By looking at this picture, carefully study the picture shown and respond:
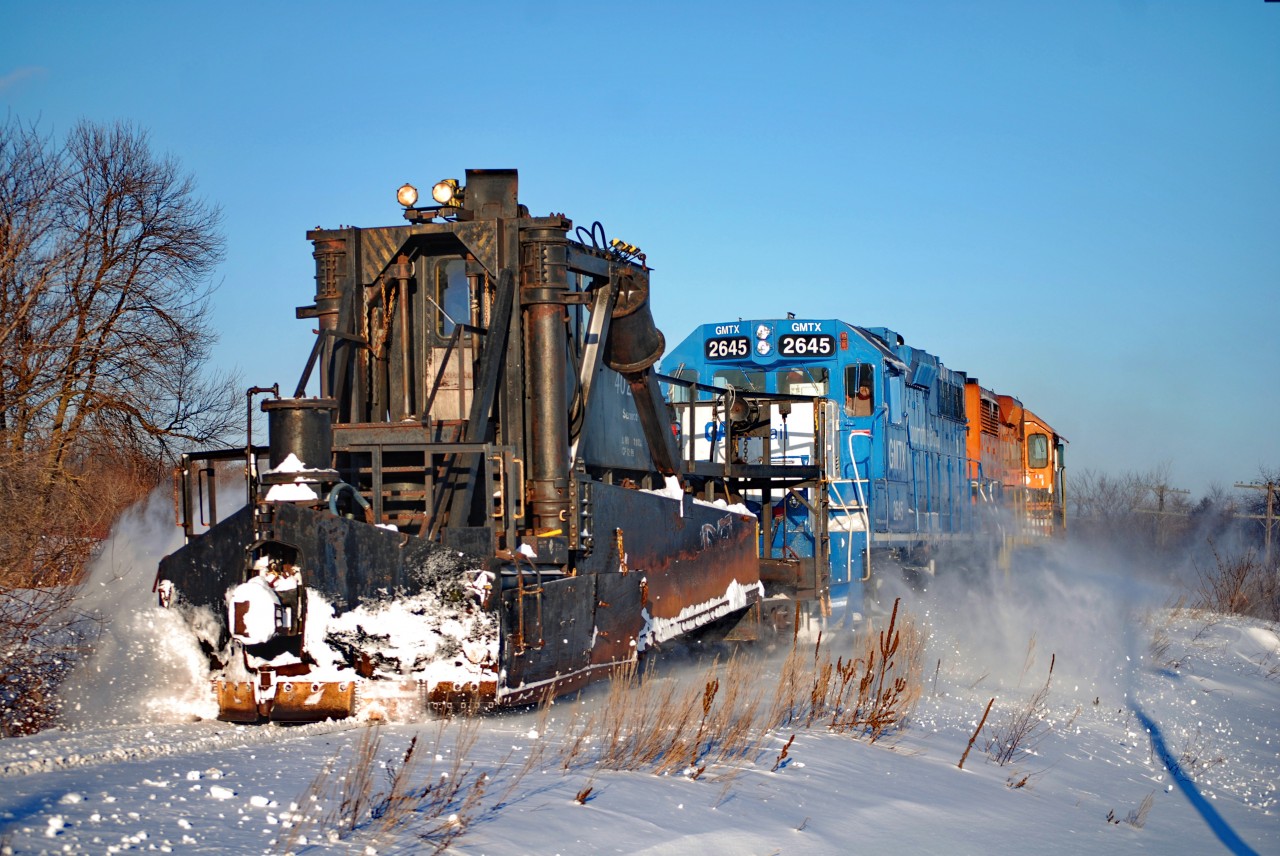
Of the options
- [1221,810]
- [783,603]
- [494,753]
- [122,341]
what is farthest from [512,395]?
[122,341]

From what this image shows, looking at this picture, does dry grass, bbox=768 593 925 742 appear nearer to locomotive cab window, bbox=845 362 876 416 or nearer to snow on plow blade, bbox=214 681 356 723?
snow on plow blade, bbox=214 681 356 723

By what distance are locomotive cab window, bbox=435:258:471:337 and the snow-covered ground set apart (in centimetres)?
273

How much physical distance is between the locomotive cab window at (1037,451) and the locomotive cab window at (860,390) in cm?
1240

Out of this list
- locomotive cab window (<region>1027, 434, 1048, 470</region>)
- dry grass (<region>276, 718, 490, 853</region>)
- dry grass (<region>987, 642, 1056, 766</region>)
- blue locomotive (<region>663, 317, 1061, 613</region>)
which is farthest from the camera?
locomotive cab window (<region>1027, 434, 1048, 470</region>)

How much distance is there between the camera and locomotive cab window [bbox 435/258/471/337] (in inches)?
351

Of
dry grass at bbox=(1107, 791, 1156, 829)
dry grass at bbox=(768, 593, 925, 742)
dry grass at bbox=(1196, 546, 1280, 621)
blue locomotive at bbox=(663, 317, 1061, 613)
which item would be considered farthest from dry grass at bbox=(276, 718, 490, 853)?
dry grass at bbox=(1196, 546, 1280, 621)

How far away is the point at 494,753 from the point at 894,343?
38.9 feet

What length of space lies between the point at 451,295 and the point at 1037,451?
20.1 m

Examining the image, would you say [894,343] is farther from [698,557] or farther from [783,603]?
[698,557]

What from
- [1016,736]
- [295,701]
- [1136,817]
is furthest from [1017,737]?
[295,701]

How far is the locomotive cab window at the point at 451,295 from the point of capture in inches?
351

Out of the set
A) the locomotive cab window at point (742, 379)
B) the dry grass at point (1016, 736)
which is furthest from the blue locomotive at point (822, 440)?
the dry grass at point (1016, 736)

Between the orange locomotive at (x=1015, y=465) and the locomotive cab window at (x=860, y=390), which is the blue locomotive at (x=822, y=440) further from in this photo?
the orange locomotive at (x=1015, y=465)

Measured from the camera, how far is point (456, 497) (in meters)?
7.86
